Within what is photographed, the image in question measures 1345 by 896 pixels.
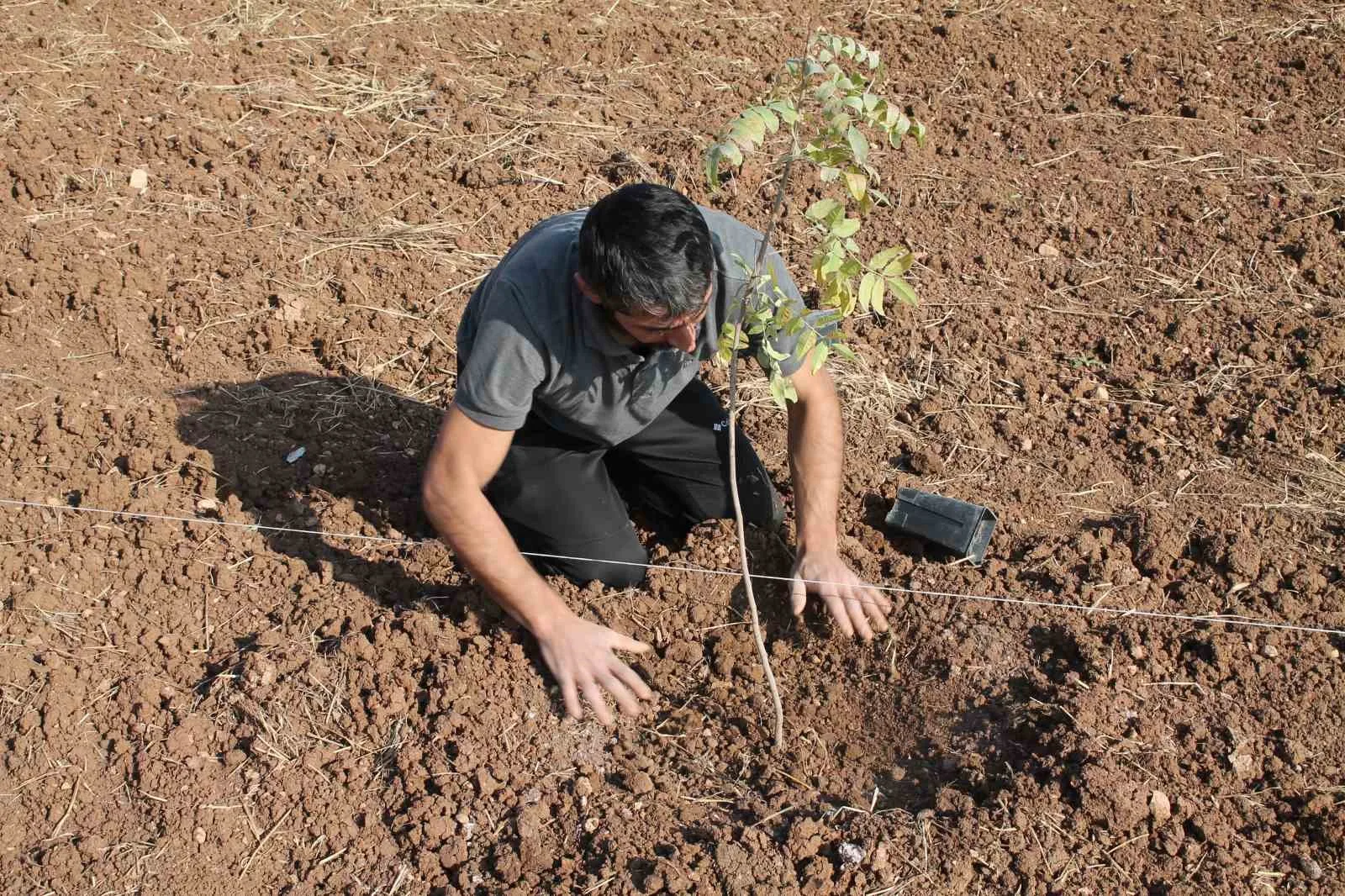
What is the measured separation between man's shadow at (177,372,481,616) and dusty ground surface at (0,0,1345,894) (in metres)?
0.02

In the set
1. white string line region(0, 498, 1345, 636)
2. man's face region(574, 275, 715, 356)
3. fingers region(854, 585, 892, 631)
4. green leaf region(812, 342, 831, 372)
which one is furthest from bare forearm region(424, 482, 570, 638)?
green leaf region(812, 342, 831, 372)

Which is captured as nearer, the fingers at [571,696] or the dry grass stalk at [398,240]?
the fingers at [571,696]

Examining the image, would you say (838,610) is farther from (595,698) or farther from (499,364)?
(499,364)

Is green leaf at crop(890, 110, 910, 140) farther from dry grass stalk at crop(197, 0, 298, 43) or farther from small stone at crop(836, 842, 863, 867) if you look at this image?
dry grass stalk at crop(197, 0, 298, 43)

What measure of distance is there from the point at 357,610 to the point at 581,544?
0.63 metres

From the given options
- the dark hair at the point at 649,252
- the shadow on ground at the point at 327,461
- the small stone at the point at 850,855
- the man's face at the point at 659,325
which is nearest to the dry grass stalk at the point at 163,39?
the shadow on ground at the point at 327,461

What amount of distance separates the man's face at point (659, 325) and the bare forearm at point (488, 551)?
549 mm

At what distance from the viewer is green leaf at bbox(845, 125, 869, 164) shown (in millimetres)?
2004

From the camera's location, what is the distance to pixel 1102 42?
532cm

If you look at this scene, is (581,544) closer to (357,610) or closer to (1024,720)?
(357,610)

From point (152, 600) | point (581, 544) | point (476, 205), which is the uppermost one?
point (476, 205)

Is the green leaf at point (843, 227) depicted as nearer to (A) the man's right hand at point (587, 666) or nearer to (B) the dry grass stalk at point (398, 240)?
(A) the man's right hand at point (587, 666)

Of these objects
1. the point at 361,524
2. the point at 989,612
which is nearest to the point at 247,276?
the point at 361,524

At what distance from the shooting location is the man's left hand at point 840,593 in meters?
2.86
